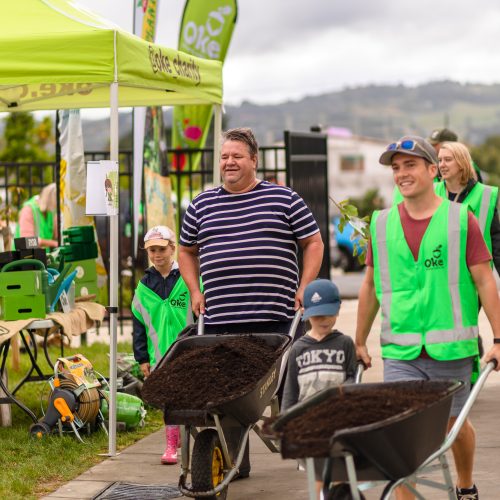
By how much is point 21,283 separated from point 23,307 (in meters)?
0.17

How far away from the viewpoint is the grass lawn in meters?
7.45

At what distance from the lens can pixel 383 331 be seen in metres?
5.84

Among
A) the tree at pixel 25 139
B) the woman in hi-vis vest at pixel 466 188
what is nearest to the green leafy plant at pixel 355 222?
the woman in hi-vis vest at pixel 466 188

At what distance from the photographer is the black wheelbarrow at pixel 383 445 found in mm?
4684

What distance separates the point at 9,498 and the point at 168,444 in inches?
49.4

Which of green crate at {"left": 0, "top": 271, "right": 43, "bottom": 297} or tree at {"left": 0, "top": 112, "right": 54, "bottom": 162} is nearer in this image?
green crate at {"left": 0, "top": 271, "right": 43, "bottom": 297}

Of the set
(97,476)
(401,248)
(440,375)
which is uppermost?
(401,248)

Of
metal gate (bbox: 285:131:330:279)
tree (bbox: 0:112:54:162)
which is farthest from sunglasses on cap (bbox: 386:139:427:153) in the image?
tree (bbox: 0:112:54:162)

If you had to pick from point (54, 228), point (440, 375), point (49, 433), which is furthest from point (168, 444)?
point (54, 228)

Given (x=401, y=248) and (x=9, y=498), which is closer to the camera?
(x=401, y=248)

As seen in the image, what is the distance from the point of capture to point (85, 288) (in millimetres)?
10148

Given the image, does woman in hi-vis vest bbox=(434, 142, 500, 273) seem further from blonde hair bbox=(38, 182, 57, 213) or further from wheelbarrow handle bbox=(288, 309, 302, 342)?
blonde hair bbox=(38, 182, 57, 213)

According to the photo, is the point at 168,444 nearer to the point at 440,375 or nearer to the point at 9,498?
the point at 9,498

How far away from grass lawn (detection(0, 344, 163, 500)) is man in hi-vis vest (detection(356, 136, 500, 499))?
→ 2.59 metres
